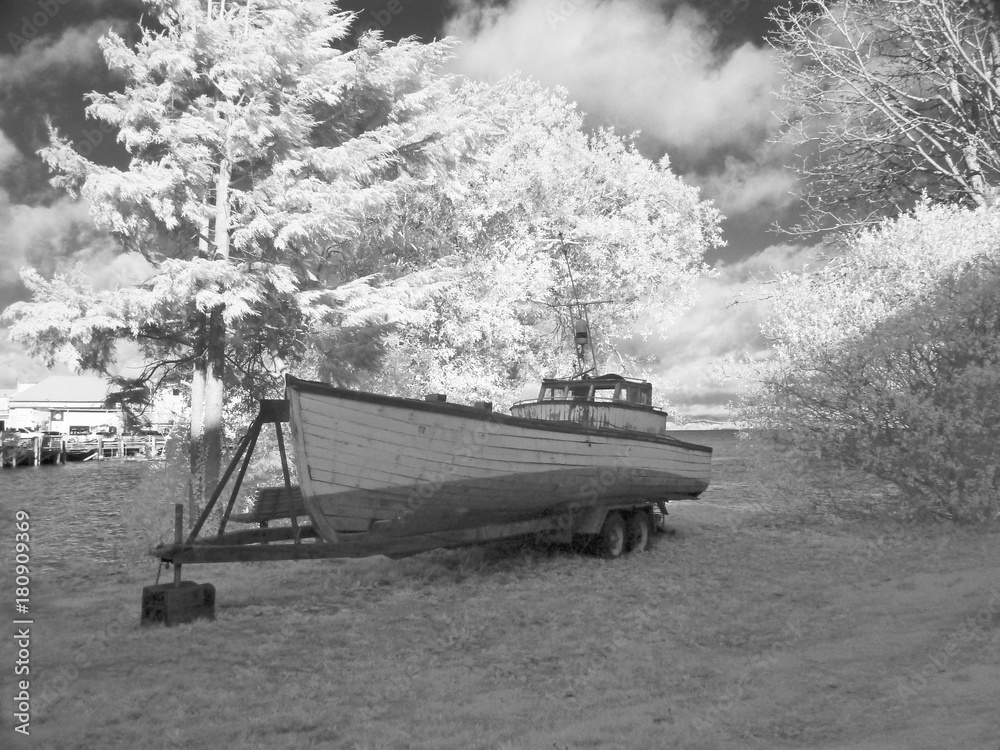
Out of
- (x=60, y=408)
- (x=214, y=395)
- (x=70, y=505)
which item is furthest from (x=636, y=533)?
(x=60, y=408)

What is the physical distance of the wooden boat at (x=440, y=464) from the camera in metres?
8.35

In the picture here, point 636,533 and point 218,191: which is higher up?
point 218,191

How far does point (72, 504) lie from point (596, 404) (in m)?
24.3

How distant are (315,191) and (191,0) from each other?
5.05m

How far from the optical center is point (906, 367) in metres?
13.8

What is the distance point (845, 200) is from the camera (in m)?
20.7

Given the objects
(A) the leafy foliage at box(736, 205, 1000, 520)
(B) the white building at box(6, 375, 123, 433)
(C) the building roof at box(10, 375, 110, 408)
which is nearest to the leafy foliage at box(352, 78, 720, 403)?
(A) the leafy foliage at box(736, 205, 1000, 520)

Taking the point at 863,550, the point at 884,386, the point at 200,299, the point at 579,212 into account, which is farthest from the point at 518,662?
the point at 579,212

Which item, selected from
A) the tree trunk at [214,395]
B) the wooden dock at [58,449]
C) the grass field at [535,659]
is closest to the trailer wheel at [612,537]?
the grass field at [535,659]

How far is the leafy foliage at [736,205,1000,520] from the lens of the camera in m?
13.2

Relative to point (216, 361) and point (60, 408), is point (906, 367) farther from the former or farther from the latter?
point (60, 408)

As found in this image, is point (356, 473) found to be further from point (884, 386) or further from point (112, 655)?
point (884, 386)

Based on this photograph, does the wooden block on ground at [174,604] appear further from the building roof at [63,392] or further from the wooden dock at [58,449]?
the building roof at [63,392]

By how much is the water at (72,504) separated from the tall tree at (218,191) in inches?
165
